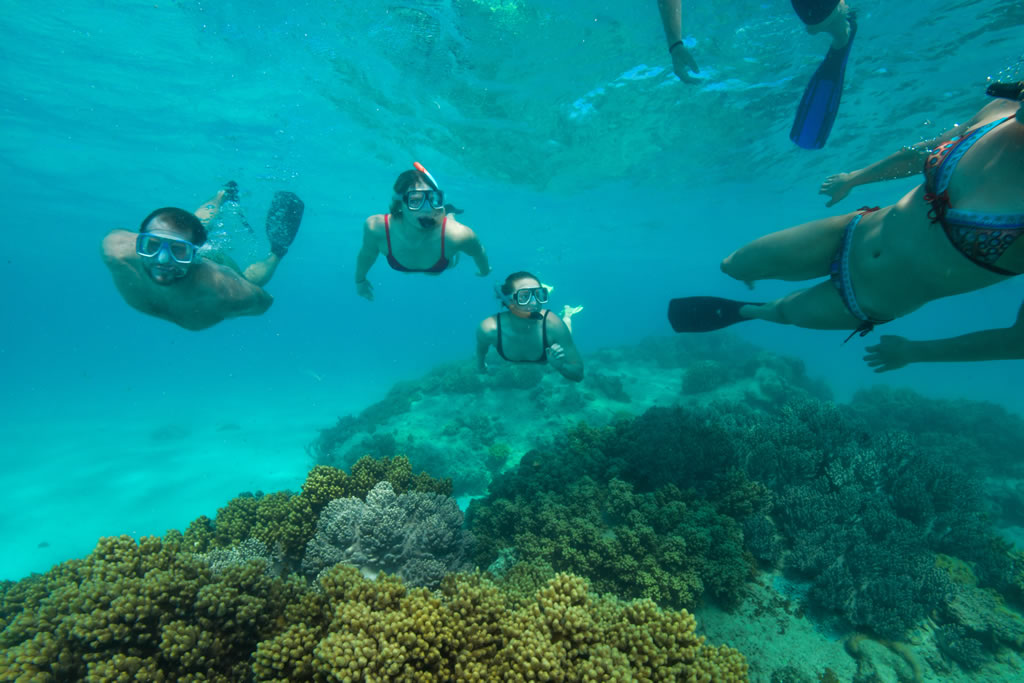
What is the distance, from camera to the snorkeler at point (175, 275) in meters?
4.61

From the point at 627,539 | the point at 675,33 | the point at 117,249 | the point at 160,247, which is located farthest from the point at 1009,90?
the point at 117,249

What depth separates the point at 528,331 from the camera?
19.9 feet

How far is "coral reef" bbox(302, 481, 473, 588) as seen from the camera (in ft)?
13.1

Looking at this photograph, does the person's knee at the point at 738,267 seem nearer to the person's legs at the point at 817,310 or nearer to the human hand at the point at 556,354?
the person's legs at the point at 817,310

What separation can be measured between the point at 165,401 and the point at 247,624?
47.1 m

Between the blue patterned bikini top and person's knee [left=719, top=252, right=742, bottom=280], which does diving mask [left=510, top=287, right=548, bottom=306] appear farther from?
the blue patterned bikini top

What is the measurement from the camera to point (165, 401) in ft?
125

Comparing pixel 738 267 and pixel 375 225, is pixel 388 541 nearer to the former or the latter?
pixel 738 267

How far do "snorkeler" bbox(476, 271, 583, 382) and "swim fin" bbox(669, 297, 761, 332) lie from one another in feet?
4.94

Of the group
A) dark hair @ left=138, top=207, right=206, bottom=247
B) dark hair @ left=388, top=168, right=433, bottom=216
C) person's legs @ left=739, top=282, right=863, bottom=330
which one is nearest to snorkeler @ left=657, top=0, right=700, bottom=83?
person's legs @ left=739, top=282, right=863, bottom=330

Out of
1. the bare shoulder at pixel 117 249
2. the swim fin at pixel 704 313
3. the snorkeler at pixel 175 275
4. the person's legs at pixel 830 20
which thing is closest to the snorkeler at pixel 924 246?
the swim fin at pixel 704 313

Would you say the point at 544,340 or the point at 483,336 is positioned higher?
the point at 483,336

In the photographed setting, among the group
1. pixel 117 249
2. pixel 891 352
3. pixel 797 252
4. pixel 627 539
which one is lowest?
pixel 627 539

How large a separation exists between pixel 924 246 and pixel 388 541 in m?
5.14
